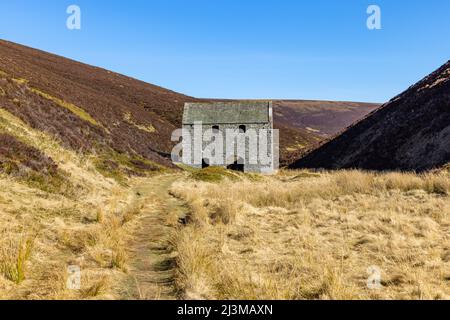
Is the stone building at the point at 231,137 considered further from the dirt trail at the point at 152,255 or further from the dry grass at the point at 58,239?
the dirt trail at the point at 152,255

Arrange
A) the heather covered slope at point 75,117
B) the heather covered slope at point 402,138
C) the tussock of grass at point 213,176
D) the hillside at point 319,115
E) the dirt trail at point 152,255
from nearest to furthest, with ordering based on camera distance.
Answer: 1. the dirt trail at point 152,255
2. the heather covered slope at point 75,117
3. the tussock of grass at point 213,176
4. the heather covered slope at point 402,138
5. the hillside at point 319,115

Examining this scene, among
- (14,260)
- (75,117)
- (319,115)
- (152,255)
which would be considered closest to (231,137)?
(75,117)

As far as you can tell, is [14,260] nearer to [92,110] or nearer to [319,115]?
[92,110]

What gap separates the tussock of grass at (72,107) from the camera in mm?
30033

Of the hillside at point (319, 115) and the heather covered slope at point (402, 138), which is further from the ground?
the hillside at point (319, 115)

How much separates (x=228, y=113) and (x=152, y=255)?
38.5m

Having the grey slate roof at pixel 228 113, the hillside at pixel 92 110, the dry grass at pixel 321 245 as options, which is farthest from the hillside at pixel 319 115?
the dry grass at pixel 321 245

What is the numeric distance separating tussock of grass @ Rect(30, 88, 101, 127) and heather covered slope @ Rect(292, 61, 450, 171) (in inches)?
1043

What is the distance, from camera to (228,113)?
152ft

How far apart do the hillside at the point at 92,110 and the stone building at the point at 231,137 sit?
170 inches

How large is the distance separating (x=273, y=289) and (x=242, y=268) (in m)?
1.53

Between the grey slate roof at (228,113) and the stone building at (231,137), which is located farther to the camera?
the grey slate roof at (228,113)

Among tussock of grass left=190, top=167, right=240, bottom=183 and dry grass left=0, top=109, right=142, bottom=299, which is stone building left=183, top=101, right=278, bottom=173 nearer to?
tussock of grass left=190, top=167, right=240, bottom=183

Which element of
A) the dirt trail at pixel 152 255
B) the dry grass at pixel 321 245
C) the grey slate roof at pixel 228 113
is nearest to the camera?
the dry grass at pixel 321 245
